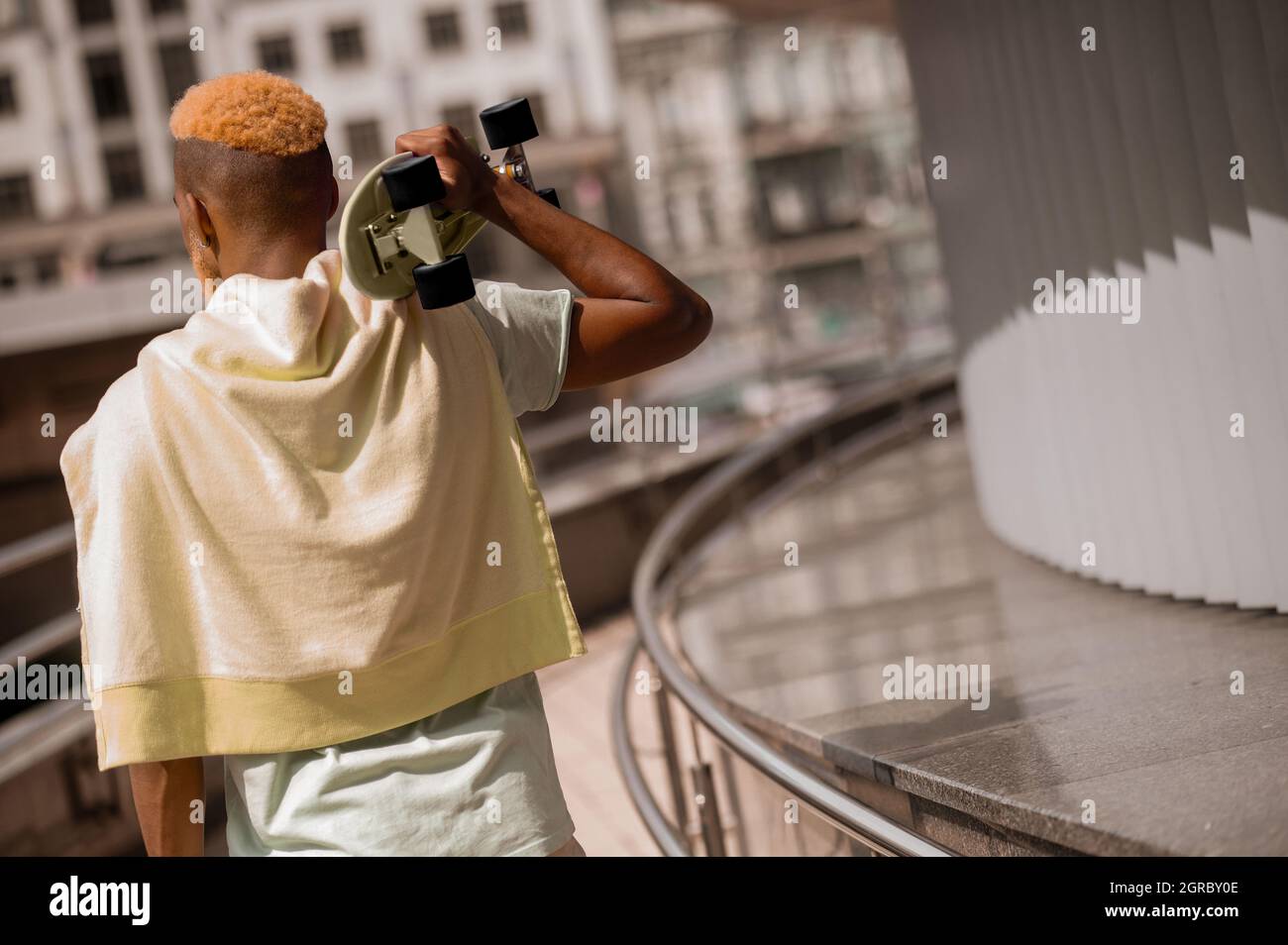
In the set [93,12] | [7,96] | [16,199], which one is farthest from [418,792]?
[93,12]

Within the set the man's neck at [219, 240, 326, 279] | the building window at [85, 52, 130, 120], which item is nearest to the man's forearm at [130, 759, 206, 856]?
the man's neck at [219, 240, 326, 279]

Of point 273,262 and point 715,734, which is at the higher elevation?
point 273,262

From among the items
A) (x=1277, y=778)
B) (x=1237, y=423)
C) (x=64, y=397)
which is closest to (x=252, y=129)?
(x=1277, y=778)

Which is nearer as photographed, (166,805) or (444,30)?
(166,805)

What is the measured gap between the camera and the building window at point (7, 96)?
39.3m

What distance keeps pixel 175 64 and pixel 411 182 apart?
4449cm

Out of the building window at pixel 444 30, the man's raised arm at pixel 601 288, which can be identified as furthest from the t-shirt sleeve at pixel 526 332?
the building window at pixel 444 30

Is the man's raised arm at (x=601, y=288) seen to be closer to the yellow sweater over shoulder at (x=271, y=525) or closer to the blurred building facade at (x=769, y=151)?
the yellow sweater over shoulder at (x=271, y=525)

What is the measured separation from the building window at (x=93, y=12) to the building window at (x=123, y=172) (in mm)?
4028

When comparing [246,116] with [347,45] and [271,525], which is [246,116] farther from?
[347,45]

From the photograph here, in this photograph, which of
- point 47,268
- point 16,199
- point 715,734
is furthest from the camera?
point 47,268

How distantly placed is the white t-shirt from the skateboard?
11 centimetres

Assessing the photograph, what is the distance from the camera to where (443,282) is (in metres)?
1.37

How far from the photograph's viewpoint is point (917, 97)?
17.7 ft
